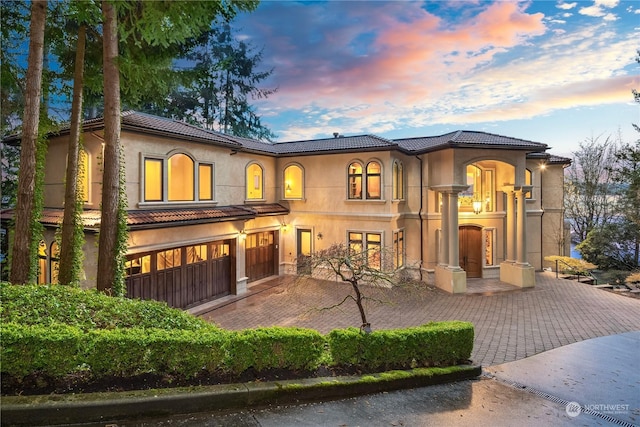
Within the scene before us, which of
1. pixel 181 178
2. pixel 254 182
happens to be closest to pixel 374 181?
pixel 254 182

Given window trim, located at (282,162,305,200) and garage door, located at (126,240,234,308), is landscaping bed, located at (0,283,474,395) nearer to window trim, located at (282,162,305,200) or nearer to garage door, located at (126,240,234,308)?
garage door, located at (126,240,234,308)

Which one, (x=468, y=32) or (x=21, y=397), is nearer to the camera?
(x=21, y=397)

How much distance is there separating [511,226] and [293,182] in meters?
11.0

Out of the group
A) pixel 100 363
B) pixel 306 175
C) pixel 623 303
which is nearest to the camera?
pixel 100 363

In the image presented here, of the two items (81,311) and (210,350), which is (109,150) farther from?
(210,350)

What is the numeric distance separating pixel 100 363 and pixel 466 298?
12.8 meters

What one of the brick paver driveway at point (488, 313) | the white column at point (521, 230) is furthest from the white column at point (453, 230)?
the white column at point (521, 230)

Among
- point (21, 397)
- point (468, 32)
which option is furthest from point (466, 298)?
point (21, 397)

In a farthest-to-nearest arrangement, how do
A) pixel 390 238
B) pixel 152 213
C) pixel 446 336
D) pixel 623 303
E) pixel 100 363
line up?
pixel 390 238
pixel 623 303
pixel 152 213
pixel 446 336
pixel 100 363

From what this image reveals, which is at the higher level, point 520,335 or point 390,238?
point 390,238

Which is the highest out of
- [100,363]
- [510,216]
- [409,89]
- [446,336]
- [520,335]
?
[409,89]

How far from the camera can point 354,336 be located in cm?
609

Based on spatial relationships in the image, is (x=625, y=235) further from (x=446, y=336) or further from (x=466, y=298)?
(x=446, y=336)

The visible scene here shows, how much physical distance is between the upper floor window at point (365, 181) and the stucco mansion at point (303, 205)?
0.17 feet
